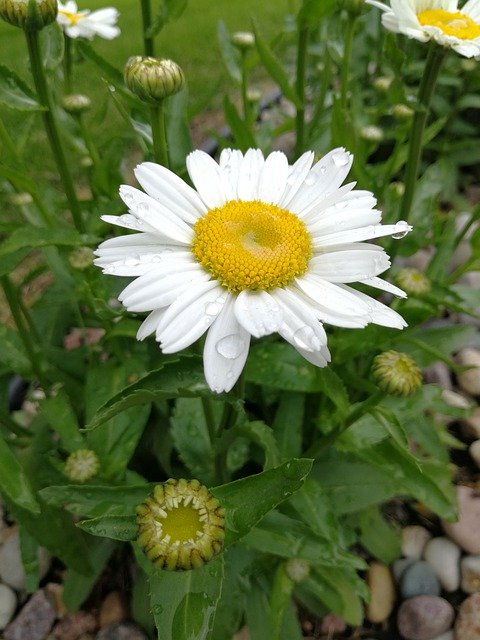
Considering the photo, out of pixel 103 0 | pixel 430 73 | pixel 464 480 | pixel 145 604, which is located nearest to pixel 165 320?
pixel 430 73

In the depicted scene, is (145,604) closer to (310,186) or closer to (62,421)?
(62,421)

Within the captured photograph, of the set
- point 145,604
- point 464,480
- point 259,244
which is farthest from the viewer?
point 464,480

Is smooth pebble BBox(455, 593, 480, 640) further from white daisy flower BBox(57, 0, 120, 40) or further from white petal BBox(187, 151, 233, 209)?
white daisy flower BBox(57, 0, 120, 40)

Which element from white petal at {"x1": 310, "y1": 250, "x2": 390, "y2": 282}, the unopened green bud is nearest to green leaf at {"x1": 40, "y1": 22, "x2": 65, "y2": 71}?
the unopened green bud

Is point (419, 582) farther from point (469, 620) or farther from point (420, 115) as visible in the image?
point (420, 115)

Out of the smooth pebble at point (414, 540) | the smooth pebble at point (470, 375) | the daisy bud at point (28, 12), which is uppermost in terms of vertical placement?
the daisy bud at point (28, 12)

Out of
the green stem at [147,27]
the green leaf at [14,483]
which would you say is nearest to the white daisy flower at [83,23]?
the green stem at [147,27]

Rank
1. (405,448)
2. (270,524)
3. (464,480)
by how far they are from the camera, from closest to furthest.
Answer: (405,448), (270,524), (464,480)

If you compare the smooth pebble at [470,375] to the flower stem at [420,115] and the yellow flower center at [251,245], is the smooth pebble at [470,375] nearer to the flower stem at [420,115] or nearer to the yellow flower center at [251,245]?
the flower stem at [420,115]
